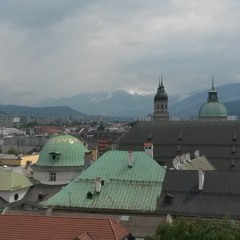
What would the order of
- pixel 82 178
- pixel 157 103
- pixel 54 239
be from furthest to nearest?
pixel 157 103 → pixel 82 178 → pixel 54 239

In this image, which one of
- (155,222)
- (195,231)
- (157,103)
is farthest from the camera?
(157,103)

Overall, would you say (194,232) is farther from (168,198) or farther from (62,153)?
(62,153)

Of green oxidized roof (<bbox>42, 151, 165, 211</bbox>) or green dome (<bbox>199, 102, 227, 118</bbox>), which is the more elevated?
green dome (<bbox>199, 102, 227, 118</bbox>)

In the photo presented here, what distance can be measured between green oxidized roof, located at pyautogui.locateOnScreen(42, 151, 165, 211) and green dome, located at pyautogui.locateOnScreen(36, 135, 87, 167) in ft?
48.0

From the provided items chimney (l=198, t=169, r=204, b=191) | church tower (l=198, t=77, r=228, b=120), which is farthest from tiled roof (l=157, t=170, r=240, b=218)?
church tower (l=198, t=77, r=228, b=120)

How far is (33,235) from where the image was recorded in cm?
3681

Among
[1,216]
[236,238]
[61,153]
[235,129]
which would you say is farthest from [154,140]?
[236,238]

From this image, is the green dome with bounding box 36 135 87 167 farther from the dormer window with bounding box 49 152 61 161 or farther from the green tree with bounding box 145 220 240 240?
the green tree with bounding box 145 220 240 240

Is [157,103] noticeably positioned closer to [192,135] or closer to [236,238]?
[192,135]

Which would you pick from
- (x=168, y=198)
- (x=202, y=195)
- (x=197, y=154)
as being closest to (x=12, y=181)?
(x=168, y=198)

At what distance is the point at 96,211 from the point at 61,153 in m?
21.0

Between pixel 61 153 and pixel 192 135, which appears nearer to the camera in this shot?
pixel 61 153

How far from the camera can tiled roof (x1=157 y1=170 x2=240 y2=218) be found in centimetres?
4788

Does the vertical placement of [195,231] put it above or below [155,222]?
above
